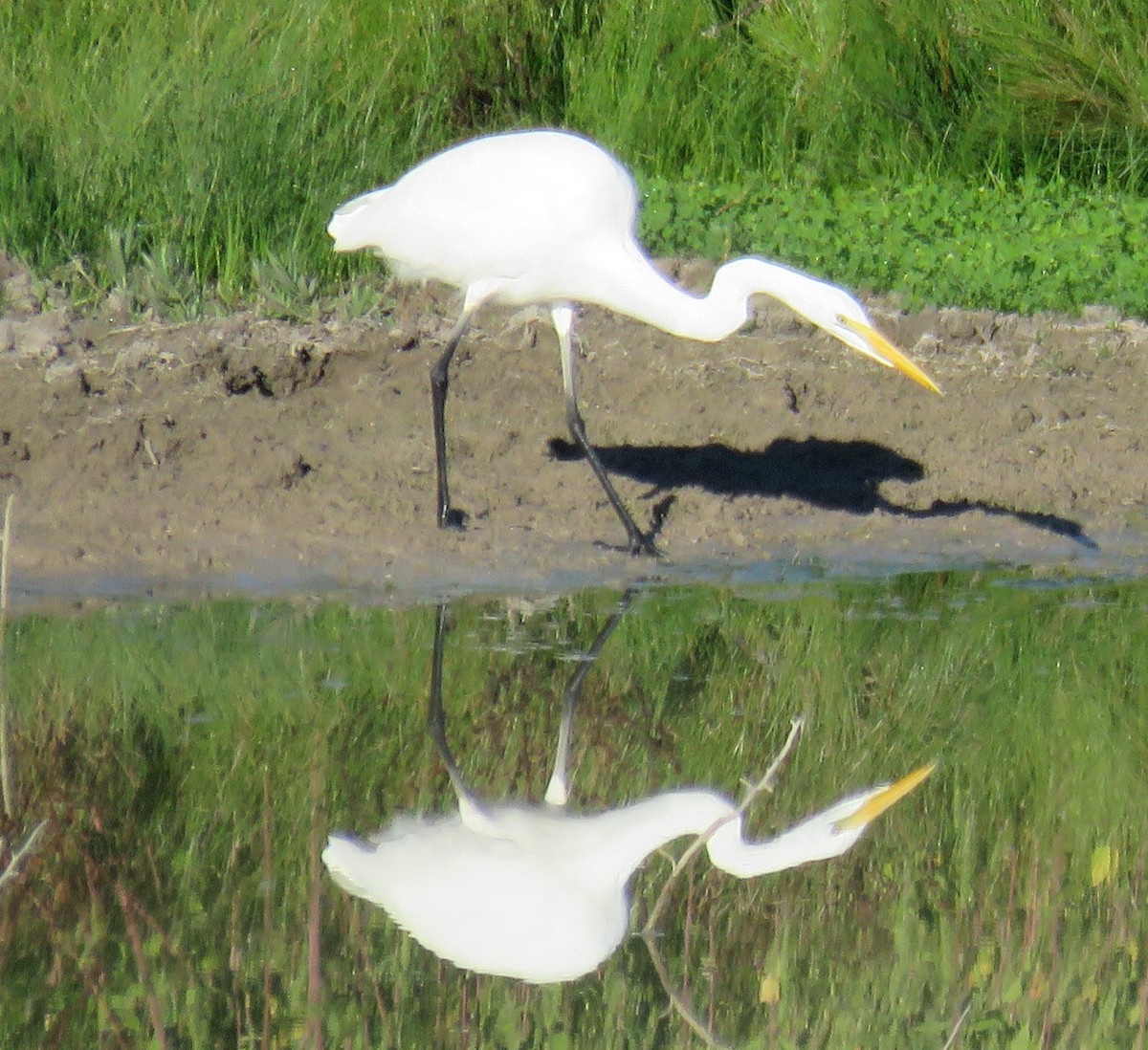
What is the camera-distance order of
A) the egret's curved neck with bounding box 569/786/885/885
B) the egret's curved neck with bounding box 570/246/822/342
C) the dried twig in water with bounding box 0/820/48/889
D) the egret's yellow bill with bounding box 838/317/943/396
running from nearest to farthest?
the dried twig in water with bounding box 0/820/48/889 < the egret's curved neck with bounding box 569/786/885/885 < the egret's yellow bill with bounding box 838/317/943/396 < the egret's curved neck with bounding box 570/246/822/342

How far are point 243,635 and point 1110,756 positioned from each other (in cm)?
219

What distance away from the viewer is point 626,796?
4215 millimetres

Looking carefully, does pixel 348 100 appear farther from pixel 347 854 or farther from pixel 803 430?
pixel 347 854

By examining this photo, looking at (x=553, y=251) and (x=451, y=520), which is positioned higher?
(x=553, y=251)

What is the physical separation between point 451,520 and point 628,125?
4.32m

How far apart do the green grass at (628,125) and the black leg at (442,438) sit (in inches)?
63.4

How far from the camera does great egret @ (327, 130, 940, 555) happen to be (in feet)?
19.8

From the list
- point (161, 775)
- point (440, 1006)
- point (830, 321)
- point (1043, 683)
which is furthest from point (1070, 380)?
point (440, 1006)

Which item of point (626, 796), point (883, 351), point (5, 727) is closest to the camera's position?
point (626, 796)

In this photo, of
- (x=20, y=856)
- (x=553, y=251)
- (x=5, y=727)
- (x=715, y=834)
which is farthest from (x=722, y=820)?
(x=553, y=251)

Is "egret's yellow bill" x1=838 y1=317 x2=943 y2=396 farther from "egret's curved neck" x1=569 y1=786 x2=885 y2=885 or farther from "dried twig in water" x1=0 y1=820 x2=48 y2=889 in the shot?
"dried twig in water" x1=0 y1=820 x2=48 y2=889

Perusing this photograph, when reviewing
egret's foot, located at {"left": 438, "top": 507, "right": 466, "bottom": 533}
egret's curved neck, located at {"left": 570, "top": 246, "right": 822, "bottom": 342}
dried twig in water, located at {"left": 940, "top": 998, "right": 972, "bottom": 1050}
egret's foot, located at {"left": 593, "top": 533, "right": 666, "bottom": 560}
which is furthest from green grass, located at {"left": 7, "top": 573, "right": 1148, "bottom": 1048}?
egret's curved neck, located at {"left": 570, "top": 246, "right": 822, "bottom": 342}

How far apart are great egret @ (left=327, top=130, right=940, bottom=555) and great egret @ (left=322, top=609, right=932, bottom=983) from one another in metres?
2.08

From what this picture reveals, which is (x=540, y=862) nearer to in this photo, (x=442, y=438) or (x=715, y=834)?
(x=715, y=834)
